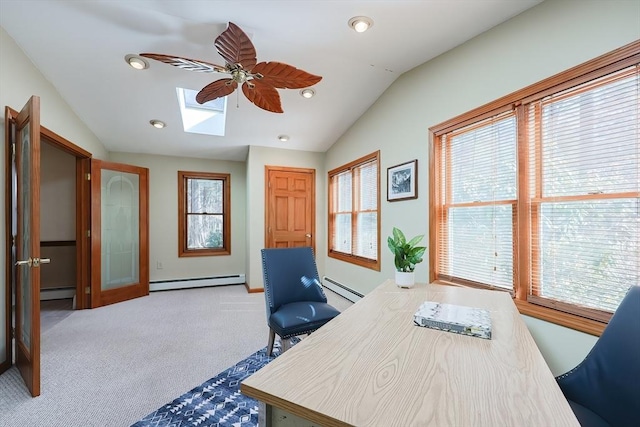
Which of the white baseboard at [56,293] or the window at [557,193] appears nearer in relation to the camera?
the window at [557,193]

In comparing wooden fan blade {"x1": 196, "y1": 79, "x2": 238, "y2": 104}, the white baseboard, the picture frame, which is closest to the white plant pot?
the picture frame

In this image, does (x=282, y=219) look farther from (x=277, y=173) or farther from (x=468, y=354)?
(x=468, y=354)

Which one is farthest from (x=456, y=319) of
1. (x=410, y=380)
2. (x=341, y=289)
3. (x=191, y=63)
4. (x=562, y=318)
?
(x=341, y=289)

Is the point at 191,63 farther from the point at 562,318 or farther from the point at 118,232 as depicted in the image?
the point at 118,232

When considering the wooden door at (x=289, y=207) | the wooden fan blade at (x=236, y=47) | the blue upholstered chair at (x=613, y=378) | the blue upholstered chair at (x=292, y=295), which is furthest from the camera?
the wooden door at (x=289, y=207)

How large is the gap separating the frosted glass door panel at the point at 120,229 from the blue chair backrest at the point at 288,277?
3.22 metres

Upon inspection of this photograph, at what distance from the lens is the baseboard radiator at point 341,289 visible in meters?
4.14

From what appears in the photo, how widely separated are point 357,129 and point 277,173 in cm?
159

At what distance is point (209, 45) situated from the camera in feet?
8.64

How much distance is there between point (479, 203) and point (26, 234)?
3707 mm

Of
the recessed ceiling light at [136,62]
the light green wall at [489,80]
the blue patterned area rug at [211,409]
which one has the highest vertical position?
the recessed ceiling light at [136,62]

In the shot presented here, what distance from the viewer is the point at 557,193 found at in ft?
6.18

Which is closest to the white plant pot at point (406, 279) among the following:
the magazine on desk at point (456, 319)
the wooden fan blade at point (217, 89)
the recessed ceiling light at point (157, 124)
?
the magazine on desk at point (456, 319)

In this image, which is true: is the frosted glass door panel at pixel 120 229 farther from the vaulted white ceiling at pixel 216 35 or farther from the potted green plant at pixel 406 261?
the potted green plant at pixel 406 261
